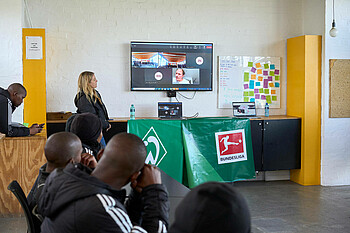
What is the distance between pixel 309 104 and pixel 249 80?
102 cm

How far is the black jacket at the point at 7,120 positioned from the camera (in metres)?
4.34

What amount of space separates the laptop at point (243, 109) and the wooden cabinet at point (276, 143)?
0.30m

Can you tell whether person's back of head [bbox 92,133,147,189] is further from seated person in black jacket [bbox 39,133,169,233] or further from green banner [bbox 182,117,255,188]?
green banner [bbox 182,117,255,188]

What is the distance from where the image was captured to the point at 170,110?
6547 millimetres

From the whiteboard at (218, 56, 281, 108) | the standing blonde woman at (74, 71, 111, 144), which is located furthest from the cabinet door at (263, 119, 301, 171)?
the standing blonde woman at (74, 71, 111, 144)

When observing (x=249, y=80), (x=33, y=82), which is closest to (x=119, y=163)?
(x=33, y=82)

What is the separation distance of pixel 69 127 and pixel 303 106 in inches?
169

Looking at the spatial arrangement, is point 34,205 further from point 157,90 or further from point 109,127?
point 157,90

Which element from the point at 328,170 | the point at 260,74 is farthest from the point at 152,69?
the point at 328,170

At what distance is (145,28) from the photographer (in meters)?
6.69

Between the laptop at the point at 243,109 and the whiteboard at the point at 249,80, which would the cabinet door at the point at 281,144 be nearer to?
the laptop at the point at 243,109

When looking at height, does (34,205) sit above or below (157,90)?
below

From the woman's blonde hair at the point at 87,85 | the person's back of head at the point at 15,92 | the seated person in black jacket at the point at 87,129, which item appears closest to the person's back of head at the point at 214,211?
the seated person in black jacket at the point at 87,129

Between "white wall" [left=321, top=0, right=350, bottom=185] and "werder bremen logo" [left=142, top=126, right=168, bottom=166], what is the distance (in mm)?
2528
